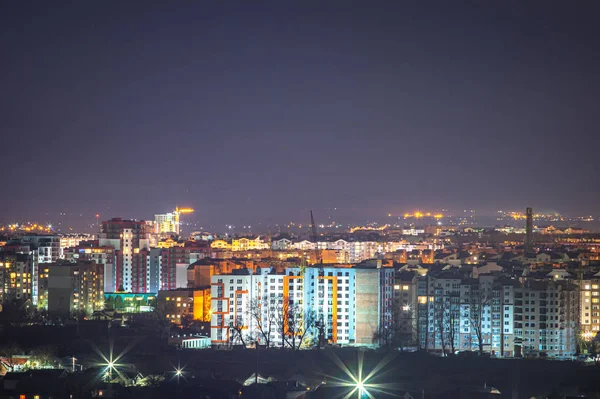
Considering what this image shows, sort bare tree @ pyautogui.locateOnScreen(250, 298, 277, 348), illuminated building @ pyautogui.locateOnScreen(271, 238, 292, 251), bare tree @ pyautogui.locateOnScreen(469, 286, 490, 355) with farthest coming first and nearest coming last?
illuminated building @ pyautogui.locateOnScreen(271, 238, 292, 251), bare tree @ pyautogui.locateOnScreen(250, 298, 277, 348), bare tree @ pyautogui.locateOnScreen(469, 286, 490, 355)

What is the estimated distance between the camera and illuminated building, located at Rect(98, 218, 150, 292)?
39125 mm

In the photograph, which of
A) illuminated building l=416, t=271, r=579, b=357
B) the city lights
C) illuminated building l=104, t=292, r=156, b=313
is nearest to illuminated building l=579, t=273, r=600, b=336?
illuminated building l=416, t=271, r=579, b=357

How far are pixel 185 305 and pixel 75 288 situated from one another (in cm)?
389

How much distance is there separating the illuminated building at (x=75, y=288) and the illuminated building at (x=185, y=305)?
2.36 meters

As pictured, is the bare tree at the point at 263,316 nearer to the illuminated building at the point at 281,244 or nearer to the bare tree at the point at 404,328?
the bare tree at the point at 404,328

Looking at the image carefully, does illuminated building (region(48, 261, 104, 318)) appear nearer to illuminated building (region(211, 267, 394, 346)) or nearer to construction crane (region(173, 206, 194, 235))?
illuminated building (region(211, 267, 394, 346))

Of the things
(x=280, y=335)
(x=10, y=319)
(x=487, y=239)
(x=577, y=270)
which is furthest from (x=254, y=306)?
(x=487, y=239)

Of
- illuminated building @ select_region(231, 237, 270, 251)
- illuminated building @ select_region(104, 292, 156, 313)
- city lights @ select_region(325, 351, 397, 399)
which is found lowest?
Result: city lights @ select_region(325, 351, 397, 399)

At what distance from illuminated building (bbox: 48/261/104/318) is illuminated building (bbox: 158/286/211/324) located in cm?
236

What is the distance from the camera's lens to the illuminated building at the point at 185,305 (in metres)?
28.6

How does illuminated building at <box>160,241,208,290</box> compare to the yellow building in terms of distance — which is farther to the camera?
the yellow building

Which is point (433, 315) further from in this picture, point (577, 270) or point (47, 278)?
point (47, 278)

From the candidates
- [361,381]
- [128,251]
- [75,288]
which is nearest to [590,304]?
[361,381]

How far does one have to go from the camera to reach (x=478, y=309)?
81.9 ft
